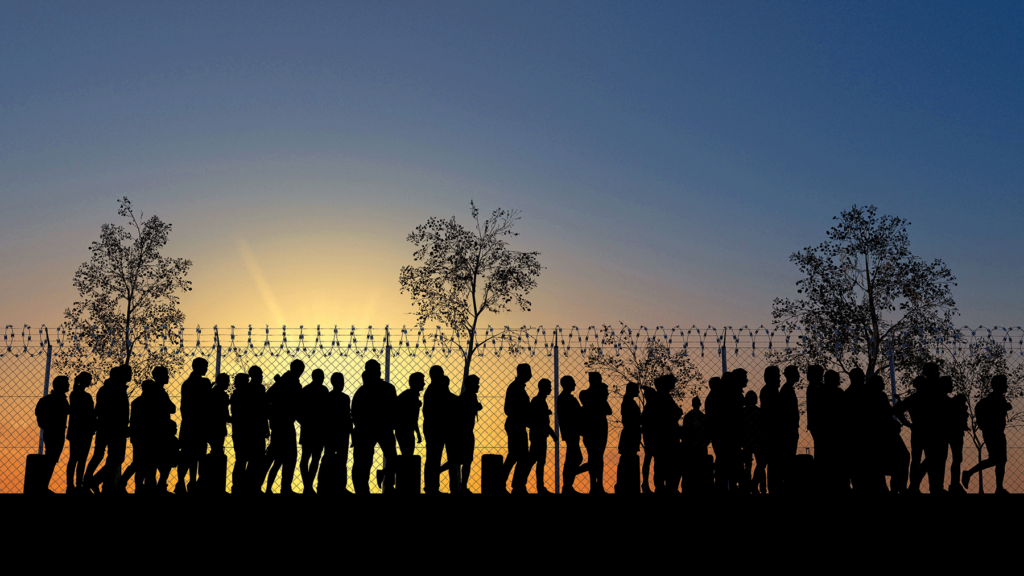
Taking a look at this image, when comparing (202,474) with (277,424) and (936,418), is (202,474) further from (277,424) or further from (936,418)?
(936,418)

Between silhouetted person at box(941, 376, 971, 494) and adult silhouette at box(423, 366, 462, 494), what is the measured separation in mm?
6094

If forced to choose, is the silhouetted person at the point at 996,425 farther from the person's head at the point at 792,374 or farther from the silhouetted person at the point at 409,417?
the silhouetted person at the point at 409,417

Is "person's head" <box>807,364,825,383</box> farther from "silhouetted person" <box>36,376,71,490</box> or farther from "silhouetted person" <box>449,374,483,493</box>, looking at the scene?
"silhouetted person" <box>36,376,71,490</box>

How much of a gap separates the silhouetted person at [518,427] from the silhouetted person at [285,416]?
2.55 meters

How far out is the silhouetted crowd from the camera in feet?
29.6

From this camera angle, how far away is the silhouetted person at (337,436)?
29.5 feet

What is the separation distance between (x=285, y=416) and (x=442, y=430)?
1.87 metres

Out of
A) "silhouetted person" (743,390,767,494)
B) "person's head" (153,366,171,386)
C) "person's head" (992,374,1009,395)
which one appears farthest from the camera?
"silhouetted person" (743,390,767,494)

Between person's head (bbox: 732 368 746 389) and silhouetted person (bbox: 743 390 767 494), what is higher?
person's head (bbox: 732 368 746 389)

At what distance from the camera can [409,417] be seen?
9.26 meters

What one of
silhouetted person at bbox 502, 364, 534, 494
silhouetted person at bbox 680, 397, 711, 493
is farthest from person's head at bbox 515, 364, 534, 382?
silhouetted person at bbox 680, 397, 711, 493

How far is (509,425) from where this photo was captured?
9.54 metres

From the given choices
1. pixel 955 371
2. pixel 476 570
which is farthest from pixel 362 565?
pixel 955 371

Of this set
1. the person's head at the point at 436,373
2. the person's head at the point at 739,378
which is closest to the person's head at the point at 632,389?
the person's head at the point at 739,378
